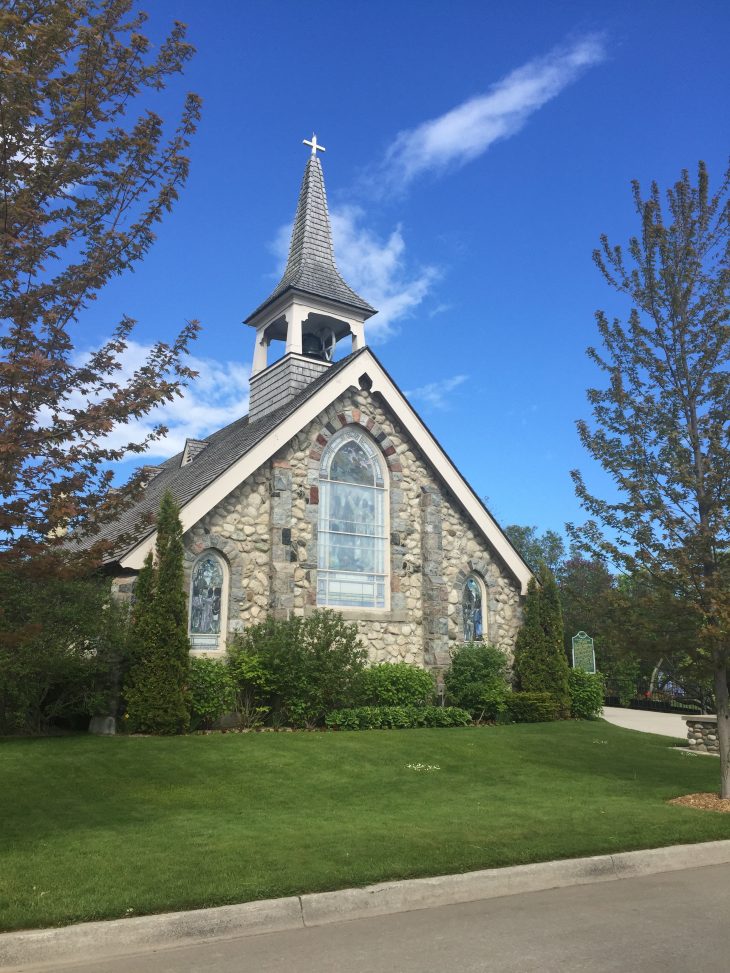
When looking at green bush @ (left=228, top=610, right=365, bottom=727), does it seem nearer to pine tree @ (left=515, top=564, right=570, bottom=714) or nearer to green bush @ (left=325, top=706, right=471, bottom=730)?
green bush @ (left=325, top=706, right=471, bottom=730)

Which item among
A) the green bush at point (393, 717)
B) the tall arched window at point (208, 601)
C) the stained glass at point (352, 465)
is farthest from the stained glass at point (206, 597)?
the stained glass at point (352, 465)

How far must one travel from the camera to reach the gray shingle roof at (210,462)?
56.0 feet

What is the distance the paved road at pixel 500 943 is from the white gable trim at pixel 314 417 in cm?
1044

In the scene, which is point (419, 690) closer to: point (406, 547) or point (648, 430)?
point (406, 547)

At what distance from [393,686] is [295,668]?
9.05 feet

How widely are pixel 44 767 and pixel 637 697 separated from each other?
2709 centimetres

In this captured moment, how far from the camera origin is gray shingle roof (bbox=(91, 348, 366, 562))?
17.1m

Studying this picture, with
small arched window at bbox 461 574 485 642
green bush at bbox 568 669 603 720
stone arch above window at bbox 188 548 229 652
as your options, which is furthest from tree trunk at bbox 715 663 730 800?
stone arch above window at bbox 188 548 229 652

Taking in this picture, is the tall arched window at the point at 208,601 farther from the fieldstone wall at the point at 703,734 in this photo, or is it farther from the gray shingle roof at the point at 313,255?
the fieldstone wall at the point at 703,734

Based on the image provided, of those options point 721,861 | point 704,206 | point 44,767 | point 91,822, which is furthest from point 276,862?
point 704,206

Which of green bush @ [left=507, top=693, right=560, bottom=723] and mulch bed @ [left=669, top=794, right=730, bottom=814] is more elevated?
green bush @ [left=507, top=693, right=560, bottom=723]

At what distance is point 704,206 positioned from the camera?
11.8 meters

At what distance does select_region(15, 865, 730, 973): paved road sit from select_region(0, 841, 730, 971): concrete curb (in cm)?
12

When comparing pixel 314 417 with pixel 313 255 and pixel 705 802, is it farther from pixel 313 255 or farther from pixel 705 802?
pixel 705 802
